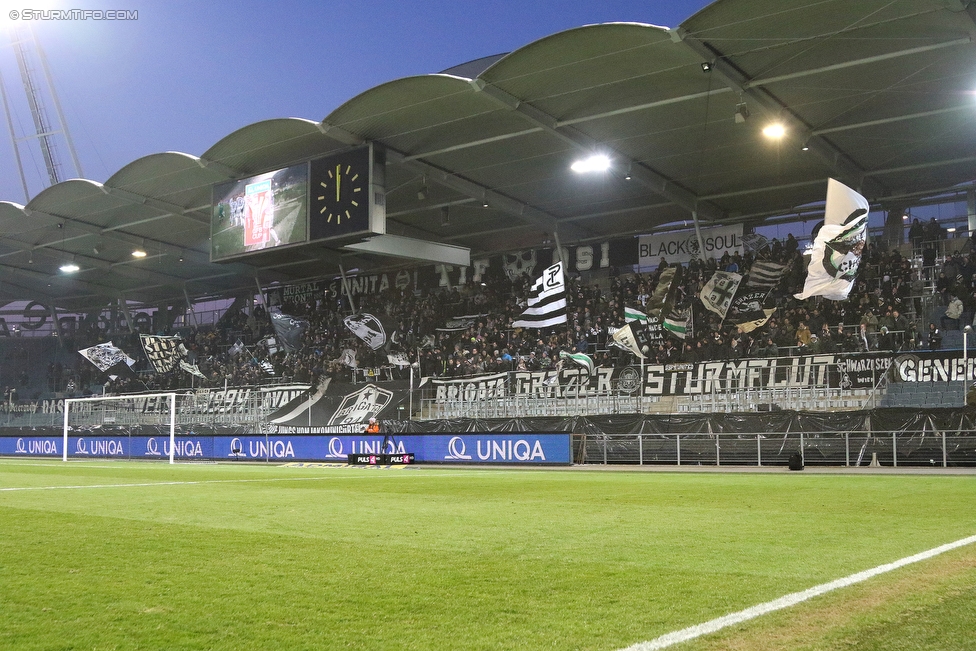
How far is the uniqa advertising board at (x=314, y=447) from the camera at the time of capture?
1148 inches

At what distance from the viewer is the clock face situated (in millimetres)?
30953

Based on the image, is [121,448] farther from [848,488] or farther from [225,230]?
[848,488]

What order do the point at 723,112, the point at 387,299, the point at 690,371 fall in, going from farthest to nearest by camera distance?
the point at 387,299
the point at 690,371
the point at 723,112

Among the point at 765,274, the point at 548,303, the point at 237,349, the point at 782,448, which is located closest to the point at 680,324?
the point at 765,274

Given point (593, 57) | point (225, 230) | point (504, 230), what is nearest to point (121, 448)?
point (225, 230)

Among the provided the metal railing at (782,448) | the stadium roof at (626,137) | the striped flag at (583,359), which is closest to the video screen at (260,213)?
the stadium roof at (626,137)

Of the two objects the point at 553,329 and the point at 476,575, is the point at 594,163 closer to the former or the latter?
the point at 553,329

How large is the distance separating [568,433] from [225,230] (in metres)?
16.1

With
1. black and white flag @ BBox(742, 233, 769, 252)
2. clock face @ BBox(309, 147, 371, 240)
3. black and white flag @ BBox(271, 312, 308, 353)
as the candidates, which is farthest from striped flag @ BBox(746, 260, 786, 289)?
black and white flag @ BBox(271, 312, 308, 353)

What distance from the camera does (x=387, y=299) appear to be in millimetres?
46562

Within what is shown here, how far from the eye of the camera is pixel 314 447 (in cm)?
3409

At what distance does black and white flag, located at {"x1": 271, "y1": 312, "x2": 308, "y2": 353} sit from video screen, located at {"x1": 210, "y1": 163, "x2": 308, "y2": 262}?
11.9 m

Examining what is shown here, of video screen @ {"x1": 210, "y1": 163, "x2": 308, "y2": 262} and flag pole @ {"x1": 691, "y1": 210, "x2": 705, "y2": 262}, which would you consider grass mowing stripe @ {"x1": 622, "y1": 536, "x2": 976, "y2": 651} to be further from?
flag pole @ {"x1": 691, "y1": 210, "x2": 705, "y2": 262}

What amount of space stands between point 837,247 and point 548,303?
52.6ft
